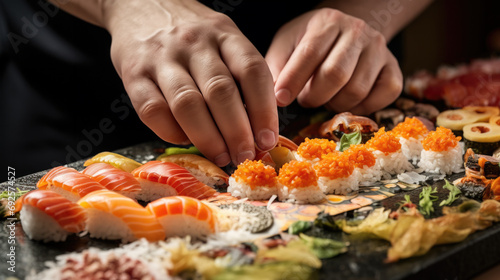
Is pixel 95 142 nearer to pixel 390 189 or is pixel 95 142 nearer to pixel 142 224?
pixel 142 224

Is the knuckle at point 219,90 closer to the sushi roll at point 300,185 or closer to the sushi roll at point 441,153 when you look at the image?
the sushi roll at point 300,185

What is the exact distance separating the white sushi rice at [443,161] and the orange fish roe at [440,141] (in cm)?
2

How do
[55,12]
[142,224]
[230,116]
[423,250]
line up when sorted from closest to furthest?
[423,250]
[142,224]
[230,116]
[55,12]

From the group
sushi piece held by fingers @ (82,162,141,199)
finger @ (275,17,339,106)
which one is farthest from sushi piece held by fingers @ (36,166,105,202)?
finger @ (275,17,339,106)

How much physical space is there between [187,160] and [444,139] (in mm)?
955

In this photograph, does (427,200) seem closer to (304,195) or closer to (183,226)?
(304,195)

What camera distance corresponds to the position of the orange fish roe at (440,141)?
5.94 feet

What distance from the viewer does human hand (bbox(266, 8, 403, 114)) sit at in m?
2.09

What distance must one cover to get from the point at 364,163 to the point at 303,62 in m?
0.54

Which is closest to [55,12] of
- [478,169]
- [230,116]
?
[230,116]

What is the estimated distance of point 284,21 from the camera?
2.68 m

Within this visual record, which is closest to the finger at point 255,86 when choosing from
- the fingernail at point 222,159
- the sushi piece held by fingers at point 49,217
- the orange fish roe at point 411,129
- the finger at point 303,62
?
the fingernail at point 222,159

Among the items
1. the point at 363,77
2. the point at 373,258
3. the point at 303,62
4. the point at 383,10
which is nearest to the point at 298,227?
the point at 373,258

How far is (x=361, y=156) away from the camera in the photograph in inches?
69.7
